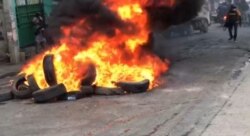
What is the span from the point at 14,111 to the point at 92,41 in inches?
117

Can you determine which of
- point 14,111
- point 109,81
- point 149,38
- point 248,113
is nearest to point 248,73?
point 149,38

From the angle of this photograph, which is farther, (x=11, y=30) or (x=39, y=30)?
(x=39, y=30)

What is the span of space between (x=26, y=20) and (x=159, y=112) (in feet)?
40.5

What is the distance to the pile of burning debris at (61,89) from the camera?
11.3m

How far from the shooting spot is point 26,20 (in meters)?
20.5

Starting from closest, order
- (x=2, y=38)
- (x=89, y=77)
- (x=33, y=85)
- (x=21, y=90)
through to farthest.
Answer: (x=89, y=77), (x=33, y=85), (x=21, y=90), (x=2, y=38)

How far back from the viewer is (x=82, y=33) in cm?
1285

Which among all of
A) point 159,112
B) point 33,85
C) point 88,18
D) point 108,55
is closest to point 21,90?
point 33,85

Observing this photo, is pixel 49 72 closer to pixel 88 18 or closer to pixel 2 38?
pixel 88 18

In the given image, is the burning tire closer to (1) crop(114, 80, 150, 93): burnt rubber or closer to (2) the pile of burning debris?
(2) the pile of burning debris

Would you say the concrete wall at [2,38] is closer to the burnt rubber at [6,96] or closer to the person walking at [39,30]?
the person walking at [39,30]

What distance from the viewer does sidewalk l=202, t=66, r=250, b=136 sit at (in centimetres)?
766

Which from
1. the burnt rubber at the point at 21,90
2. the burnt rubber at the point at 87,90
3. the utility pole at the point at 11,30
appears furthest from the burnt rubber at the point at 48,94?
the utility pole at the point at 11,30

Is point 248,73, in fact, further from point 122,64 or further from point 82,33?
point 82,33
